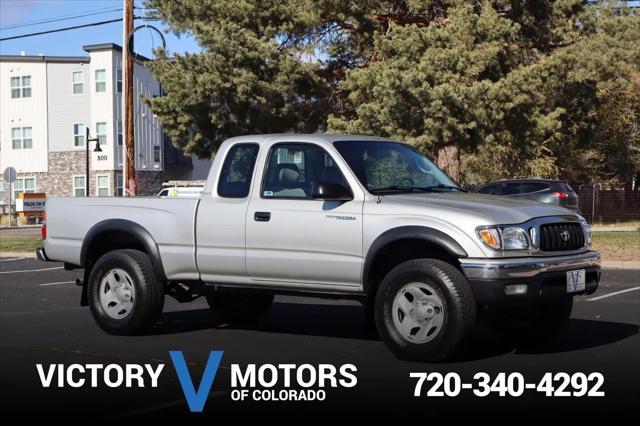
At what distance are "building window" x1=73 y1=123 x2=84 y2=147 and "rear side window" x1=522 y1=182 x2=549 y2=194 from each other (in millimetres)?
32799

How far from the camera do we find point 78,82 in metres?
53.7

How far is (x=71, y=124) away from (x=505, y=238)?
49.4 metres

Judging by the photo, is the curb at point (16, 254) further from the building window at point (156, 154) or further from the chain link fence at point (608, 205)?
the building window at point (156, 154)

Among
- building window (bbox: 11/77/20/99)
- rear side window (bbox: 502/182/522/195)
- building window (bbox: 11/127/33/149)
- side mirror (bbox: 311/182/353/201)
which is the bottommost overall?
rear side window (bbox: 502/182/522/195)

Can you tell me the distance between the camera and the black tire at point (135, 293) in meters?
9.27

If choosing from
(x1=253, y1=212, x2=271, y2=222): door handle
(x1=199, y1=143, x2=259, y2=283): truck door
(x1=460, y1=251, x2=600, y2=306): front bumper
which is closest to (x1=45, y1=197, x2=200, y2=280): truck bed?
(x1=199, y1=143, x2=259, y2=283): truck door

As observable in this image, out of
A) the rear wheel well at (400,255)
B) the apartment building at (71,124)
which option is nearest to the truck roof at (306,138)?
the rear wheel well at (400,255)

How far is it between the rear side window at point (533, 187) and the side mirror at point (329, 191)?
20.3 m

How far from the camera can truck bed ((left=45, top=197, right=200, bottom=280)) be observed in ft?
29.8

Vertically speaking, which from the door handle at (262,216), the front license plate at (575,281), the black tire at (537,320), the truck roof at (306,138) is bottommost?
the black tire at (537,320)

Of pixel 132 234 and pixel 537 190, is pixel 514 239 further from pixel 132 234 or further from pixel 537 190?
pixel 537 190

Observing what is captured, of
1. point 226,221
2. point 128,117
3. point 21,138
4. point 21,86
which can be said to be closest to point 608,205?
point 128,117

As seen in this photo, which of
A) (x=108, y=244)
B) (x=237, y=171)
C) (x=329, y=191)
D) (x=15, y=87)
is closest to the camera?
(x=329, y=191)

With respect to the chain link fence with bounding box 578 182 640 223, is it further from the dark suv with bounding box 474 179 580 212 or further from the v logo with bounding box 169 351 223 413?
the v logo with bounding box 169 351 223 413
